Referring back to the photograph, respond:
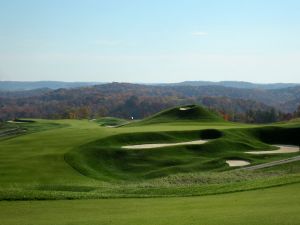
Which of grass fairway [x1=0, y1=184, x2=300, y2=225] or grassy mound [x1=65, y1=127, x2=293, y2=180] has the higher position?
grass fairway [x1=0, y1=184, x2=300, y2=225]

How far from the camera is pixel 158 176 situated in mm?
37750

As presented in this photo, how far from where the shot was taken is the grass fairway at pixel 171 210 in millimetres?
15500

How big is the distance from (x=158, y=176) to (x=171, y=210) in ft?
64.2

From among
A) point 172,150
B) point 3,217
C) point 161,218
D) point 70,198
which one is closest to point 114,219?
point 161,218

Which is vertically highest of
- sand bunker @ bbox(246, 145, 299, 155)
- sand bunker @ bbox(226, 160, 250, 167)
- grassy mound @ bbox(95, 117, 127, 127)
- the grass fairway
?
the grass fairway

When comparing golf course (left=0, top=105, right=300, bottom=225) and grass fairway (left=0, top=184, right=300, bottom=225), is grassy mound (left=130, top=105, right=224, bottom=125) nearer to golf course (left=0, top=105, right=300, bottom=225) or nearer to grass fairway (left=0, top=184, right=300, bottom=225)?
golf course (left=0, top=105, right=300, bottom=225)

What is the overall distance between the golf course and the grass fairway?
4cm

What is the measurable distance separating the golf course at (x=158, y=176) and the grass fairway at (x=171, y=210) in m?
0.04

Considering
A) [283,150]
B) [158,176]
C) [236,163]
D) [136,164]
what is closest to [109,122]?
[283,150]

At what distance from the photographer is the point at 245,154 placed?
149 feet

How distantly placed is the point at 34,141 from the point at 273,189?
32150 mm

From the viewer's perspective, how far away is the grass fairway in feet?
50.9

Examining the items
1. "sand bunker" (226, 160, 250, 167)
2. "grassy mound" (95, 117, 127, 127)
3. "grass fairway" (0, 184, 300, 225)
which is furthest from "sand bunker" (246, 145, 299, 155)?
"grassy mound" (95, 117, 127, 127)

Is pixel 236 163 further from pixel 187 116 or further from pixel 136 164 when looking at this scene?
pixel 187 116
